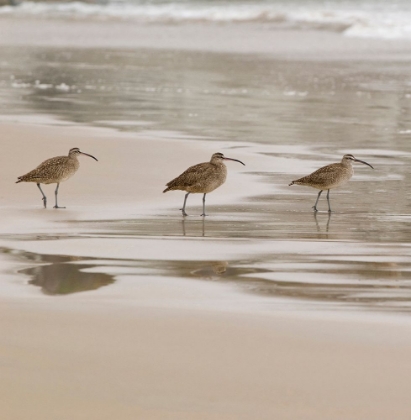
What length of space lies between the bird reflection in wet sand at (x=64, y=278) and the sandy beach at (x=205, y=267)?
0.02 m

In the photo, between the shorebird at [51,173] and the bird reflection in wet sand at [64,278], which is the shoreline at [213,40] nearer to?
the shorebird at [51,173]

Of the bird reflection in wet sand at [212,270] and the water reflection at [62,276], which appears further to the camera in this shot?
the bird reflection in wet sand at [212,270]

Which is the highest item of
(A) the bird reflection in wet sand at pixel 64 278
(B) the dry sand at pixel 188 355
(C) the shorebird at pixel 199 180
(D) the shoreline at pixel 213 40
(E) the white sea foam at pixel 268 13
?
(E) the white sea foam at pixel 268 13

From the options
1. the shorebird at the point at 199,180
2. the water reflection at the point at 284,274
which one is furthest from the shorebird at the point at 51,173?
the water reflection at the point at 284,274

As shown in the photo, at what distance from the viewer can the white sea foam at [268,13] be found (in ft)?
149

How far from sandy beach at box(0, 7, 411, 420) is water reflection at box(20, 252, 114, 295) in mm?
22

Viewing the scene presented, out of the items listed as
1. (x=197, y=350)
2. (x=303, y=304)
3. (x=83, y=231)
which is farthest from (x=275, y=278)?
(x=83, y=231)

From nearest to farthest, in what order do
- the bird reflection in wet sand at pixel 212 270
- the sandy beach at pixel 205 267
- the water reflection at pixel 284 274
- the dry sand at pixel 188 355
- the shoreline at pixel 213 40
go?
the dry sand at pixel 188 355 < the sandy beach at pixel 205 267 < the water reflection at pixel 284 274 < the bird reflection in wet sand at pixel 212 270 < the shoreline at pixel 213 40

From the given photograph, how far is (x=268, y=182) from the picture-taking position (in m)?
12.6

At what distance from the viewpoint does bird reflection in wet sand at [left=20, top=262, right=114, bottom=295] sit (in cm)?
752

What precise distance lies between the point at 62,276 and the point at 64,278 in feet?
0.23

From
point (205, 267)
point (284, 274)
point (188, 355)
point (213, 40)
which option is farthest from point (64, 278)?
point (213, 40)

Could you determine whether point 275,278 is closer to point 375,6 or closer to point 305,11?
point 305,11

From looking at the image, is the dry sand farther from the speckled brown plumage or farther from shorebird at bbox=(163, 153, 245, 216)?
the speckled brown plumage
